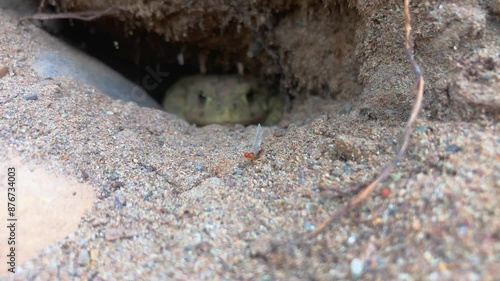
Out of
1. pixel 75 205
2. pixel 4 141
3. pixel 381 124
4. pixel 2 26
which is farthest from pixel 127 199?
pixel 2 26

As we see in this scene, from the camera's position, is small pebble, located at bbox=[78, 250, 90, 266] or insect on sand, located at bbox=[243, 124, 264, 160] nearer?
small pebble, located at bbox=[78, 250, 90, 266]

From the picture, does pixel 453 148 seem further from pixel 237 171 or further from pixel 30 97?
pixel 30 97

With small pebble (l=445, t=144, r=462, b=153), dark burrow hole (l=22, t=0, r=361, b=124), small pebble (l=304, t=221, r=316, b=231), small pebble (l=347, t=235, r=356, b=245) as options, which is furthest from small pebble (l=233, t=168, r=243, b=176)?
dark burrow hole (l=22, t=0, r=361, b=124)

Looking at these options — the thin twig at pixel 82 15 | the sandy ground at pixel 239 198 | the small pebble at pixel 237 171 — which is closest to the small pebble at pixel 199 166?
the sandy ground at pixel 239 198

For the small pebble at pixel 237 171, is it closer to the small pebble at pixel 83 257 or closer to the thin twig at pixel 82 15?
the small pebble at pixel 83 257

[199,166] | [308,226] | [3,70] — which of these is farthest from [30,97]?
[308,226]

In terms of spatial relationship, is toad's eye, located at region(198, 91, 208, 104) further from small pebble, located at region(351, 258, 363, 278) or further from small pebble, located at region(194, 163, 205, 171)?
small pebble, located at region(351, 258, 363, 278)

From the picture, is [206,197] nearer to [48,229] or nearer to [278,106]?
[48,229]
